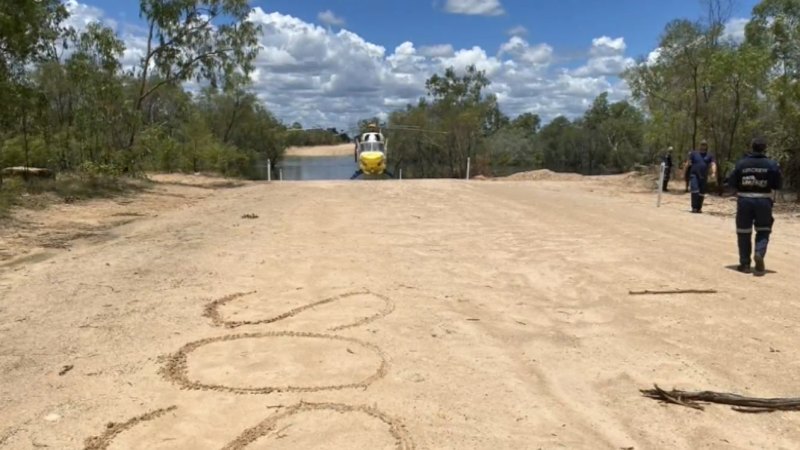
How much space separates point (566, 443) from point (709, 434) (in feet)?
3.28

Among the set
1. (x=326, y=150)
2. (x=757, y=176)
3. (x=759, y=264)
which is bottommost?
(x=759, y=264)

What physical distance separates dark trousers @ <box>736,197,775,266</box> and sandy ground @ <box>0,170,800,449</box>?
453mm

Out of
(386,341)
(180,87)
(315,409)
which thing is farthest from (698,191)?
(180,87)

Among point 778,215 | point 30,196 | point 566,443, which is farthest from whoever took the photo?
point 778,215

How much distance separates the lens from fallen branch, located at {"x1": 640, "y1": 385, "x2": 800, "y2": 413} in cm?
496

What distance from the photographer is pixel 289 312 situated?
276 inches

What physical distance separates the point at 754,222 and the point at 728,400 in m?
5.06

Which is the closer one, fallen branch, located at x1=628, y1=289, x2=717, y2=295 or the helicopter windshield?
fallen branch, located at x1=628, y1=289, x2=717, y2=295

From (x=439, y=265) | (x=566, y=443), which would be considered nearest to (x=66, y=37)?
(x=439, y=265)

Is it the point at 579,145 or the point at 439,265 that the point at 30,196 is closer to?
the point at 439,265

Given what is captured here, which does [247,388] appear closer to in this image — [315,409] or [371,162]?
[315,409]

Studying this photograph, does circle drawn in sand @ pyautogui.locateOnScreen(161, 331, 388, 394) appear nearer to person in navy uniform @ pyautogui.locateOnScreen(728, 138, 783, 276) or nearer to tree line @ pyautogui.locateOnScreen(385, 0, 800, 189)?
person in navy uniform @ pyautogui.locateOnScreen(728, 138, 783, 276)

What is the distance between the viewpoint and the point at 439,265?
9.40 m

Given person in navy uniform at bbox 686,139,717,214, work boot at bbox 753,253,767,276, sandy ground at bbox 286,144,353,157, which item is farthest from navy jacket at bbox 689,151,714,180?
sandy ground at bbox 286,144,353,157
